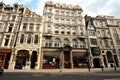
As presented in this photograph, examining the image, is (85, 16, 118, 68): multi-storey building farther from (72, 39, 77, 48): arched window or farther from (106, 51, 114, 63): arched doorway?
(72, 39, 77, 48): arched window

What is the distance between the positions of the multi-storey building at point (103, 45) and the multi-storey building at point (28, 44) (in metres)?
16.6

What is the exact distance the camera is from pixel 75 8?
Answer: 34531mm

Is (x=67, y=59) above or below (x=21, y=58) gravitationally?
below

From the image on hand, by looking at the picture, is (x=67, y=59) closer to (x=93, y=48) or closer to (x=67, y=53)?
(x=67, y=53)

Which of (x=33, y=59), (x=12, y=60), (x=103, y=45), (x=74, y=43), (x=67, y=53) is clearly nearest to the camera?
(x=12, y=60)

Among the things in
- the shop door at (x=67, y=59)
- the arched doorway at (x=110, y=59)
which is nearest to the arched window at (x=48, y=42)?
the shop door at (x=67, y=59)

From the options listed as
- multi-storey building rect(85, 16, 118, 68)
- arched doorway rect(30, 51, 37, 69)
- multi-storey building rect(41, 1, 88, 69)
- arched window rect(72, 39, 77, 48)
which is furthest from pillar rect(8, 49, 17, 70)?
multi-storey building rect(85, 16, 118, 68)

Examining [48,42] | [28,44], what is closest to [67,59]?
[48,42]

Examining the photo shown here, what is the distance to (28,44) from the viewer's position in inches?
1003

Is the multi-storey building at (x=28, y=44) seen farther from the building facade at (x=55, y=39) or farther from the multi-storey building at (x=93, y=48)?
the multi-storey building at (x=93, y=48)

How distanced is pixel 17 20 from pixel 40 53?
12.8 meters

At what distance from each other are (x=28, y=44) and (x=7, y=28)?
8.16 metres

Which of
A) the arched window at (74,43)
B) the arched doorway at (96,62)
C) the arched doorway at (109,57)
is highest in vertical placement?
the arched window at (74,43)

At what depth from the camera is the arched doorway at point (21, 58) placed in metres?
23.4
